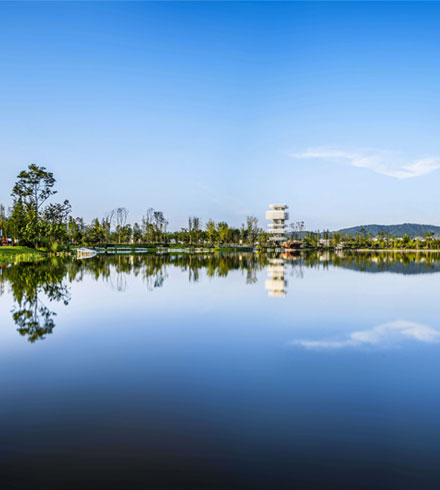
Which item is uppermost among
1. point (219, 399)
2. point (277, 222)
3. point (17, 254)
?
point (277, 222)

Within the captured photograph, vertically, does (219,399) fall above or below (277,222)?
below

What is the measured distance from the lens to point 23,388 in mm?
5660

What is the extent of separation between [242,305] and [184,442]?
8.81 metres

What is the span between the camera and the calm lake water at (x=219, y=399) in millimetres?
3639

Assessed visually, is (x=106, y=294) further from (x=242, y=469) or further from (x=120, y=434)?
(x=242, y=469)

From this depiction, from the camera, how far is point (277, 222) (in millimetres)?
109375

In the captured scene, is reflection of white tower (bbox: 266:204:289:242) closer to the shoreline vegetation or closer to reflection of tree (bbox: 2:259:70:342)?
the shoreline vegetation

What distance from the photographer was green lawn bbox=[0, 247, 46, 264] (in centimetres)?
3441

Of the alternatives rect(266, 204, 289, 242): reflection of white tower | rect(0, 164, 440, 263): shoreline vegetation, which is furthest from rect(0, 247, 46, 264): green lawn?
rect(266, 204, 289, 242): reflection of white tower

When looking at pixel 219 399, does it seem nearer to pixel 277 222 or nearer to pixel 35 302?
pixel 35 302

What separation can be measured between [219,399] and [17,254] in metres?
37.3

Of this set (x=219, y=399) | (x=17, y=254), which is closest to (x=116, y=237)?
(x=17, y=254)

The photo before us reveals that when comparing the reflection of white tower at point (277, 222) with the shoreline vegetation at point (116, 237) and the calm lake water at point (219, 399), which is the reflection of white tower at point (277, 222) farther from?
the calm lake water at point (219, 399)

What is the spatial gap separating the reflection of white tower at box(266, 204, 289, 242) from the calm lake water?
9593cm
